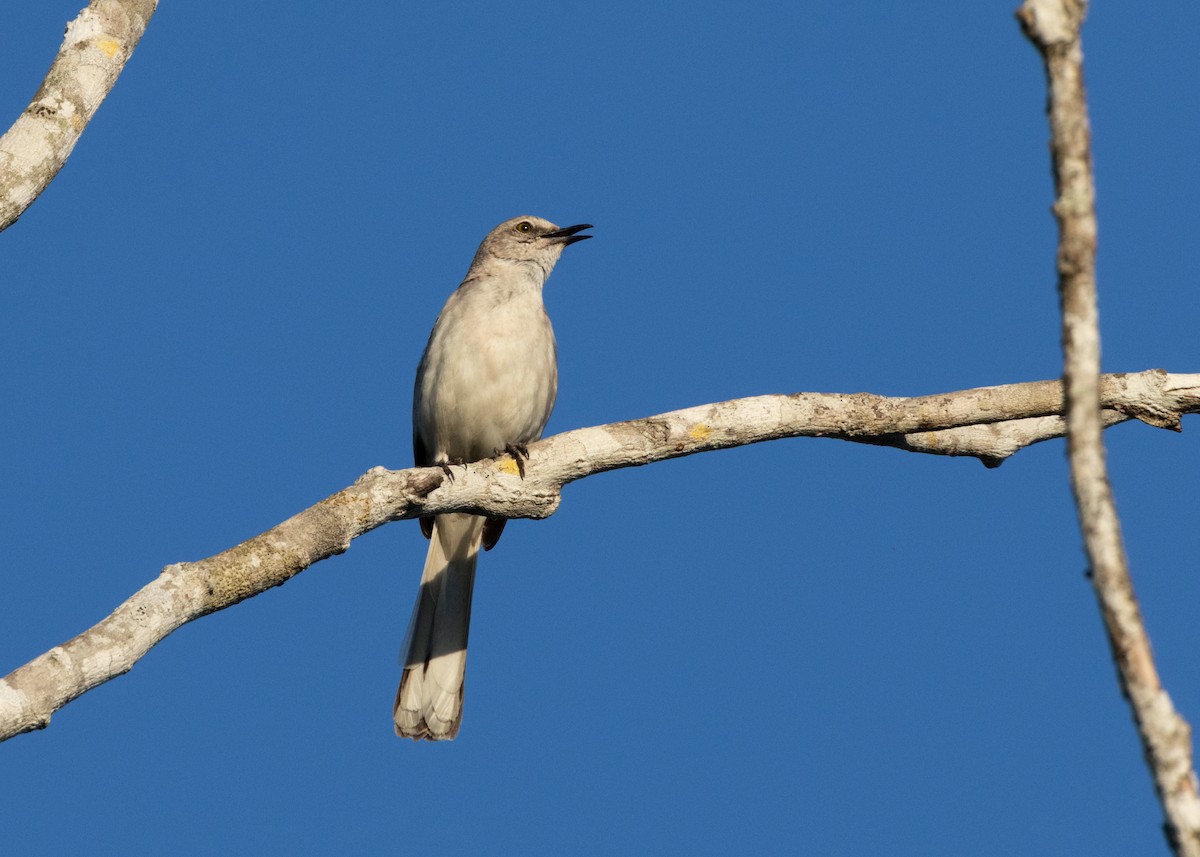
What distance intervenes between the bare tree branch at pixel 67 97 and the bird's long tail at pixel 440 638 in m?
3.76

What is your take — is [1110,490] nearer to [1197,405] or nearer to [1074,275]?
[1074,275]

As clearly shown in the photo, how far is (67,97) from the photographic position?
214 inches

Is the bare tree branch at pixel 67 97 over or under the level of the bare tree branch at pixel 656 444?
over

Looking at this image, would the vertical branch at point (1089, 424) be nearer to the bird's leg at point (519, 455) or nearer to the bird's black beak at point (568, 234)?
the bird's leg at point (519, 455)

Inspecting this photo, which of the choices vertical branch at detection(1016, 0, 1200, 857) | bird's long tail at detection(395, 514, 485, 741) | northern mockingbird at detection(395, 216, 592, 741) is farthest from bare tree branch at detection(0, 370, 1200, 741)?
vertical branch at detection(1016, 0, 1200, 857)

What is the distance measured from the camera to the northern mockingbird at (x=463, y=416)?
7836mm

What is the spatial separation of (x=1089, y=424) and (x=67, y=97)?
14.6 feet

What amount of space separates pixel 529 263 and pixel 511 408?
1.26 meters

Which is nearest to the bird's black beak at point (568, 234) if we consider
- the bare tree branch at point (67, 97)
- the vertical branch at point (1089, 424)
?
the bare tree branch at point (67, 97)

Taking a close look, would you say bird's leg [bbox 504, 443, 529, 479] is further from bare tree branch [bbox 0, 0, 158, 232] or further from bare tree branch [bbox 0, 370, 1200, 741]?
bare tree branch [bbox 0, 0, 158, 232]

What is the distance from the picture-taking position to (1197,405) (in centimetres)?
630

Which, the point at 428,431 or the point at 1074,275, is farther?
the point at 428,431

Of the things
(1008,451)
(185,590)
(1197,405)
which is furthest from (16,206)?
(1197,405)

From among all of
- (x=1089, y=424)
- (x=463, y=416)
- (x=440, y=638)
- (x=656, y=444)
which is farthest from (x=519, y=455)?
(x=1089, y=424)
